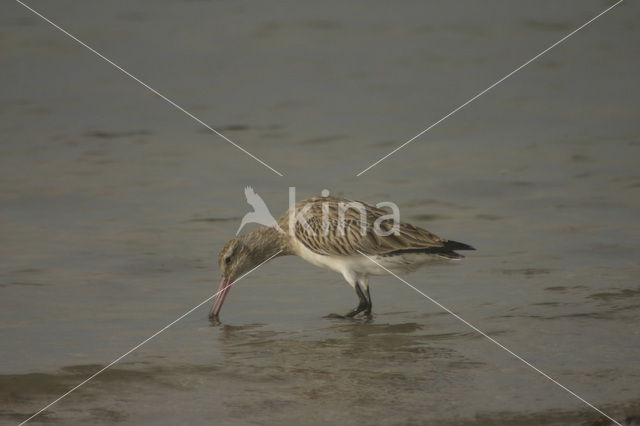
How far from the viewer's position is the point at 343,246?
889 cm

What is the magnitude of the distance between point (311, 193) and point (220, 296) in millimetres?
2865

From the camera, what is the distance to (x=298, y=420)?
6.14m

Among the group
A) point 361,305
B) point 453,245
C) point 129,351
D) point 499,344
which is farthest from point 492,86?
point 129,351

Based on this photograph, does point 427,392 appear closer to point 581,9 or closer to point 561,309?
point 561,309

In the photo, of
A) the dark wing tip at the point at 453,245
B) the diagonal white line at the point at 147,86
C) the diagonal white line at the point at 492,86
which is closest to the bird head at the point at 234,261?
the dark wing tip at the point at 453,245

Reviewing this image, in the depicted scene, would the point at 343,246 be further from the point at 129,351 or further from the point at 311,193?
the point at 311,193

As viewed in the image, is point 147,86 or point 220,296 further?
point 147,86

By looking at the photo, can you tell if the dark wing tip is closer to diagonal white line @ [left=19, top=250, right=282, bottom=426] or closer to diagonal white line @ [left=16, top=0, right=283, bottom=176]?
diagonal white line @ [left=19, top=250, right=282, bottom=426]

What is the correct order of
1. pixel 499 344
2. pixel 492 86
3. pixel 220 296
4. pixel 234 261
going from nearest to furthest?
pixel 499 344
pixel 220 296
pixel 234 261
pixel 492 86

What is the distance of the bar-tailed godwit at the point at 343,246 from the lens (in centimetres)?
870

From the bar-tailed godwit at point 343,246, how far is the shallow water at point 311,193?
0.74 feet

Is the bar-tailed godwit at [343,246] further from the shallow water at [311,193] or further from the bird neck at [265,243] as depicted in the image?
the shallow water at [311,193]

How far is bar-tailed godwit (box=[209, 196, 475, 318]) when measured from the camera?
870 cm

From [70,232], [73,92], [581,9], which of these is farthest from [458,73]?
[70,232]
